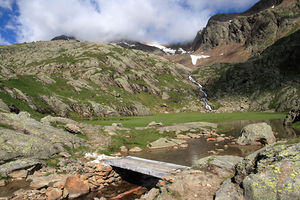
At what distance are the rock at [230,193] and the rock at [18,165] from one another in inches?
709

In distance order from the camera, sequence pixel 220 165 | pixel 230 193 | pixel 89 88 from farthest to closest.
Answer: pixel 89 88 < pixel 220 165 < pixel 230 193

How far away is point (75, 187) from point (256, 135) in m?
36.8

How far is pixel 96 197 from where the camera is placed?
16938 millimetres

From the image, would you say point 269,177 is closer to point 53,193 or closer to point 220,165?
point 220,165

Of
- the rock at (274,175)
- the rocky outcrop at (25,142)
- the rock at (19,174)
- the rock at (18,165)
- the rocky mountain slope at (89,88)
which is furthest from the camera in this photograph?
the rocky mountain slope at (89,88)

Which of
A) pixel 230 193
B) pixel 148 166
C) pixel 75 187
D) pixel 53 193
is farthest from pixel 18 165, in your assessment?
pixel 230 193

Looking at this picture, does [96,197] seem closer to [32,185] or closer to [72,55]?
[32,185]

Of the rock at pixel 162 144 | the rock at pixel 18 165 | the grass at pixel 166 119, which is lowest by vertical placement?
the rock at pixel 162 144

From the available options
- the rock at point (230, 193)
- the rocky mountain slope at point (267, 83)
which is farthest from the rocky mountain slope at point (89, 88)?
the rock at point (230, 193)

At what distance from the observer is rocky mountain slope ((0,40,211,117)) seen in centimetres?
6197

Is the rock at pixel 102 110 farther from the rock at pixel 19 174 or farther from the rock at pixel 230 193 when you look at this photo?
the rock at pixel 230 193

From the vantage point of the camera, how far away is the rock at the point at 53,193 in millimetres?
15364

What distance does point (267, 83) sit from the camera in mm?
165750

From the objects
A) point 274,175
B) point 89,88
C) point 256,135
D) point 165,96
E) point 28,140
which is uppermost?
point 165,96
